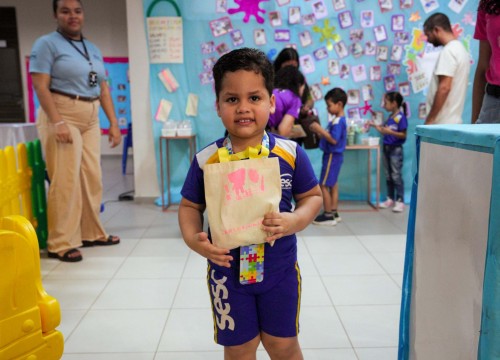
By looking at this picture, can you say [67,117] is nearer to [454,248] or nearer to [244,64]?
[244,64]

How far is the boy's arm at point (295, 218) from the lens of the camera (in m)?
1.06

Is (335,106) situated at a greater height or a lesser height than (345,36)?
lesser

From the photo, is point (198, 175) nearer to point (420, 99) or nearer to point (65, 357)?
point (65, 357)

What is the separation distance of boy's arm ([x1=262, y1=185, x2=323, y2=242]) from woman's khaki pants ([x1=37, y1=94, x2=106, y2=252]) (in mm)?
2112

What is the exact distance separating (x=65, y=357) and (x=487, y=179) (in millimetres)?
1667

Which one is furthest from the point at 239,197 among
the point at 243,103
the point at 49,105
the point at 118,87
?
the point at 118,87

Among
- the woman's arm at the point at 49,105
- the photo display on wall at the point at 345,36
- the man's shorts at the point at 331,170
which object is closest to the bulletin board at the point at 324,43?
the photo display on wall at the point at 345,36

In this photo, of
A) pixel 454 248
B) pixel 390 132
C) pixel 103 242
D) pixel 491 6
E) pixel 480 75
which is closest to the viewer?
pixel 454 248

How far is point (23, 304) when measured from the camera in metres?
1.21

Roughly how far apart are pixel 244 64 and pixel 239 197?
12.8 inches

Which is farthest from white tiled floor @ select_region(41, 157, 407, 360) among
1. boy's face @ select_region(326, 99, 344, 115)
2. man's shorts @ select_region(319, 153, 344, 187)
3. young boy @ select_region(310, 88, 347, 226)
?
boy's face @ select_region(326, 99, 344, 115)

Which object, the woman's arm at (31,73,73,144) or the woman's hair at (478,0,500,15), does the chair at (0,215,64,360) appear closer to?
the woman's arm at (31,73,73,144)

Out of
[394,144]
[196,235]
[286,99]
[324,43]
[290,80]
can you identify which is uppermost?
[324,43]

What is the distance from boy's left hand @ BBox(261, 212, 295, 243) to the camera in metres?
1.06
